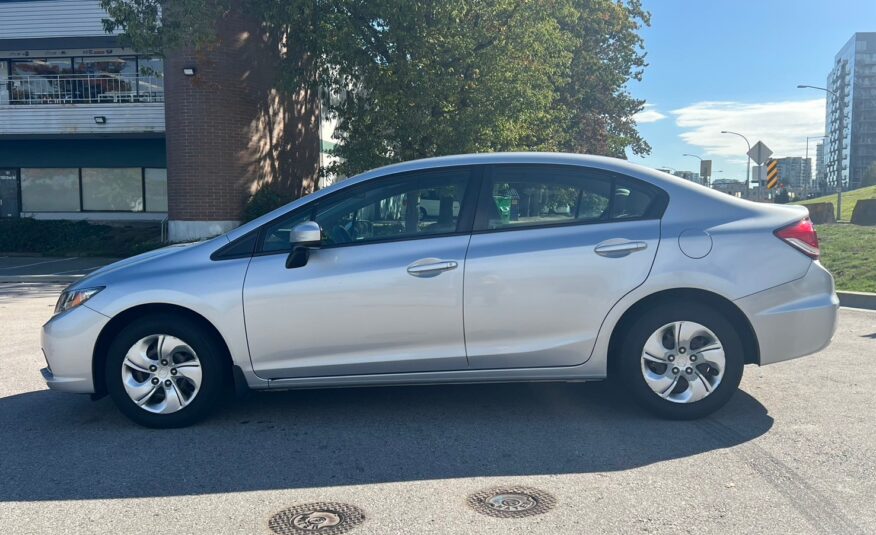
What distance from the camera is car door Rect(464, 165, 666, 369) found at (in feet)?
14.7

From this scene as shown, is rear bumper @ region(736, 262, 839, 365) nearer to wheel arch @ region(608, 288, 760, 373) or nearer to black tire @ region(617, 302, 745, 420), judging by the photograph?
wheel arch @ region(608, 288, 760, 373)

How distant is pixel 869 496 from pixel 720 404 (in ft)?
3.83

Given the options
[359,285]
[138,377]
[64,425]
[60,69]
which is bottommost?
[64,425]

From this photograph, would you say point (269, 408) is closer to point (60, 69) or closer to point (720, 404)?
point (720, 404)

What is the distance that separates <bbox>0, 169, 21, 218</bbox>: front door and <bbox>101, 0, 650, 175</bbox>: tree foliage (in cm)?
1155

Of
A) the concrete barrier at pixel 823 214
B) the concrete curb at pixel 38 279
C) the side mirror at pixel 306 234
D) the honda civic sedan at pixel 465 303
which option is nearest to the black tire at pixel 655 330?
the honda civic sedan at pixel 465 303

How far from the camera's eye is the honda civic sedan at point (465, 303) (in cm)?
450

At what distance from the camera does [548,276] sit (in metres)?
4.49

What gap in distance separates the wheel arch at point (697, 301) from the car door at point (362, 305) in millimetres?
999

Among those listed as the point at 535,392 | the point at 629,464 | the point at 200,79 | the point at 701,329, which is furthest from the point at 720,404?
the point at 200,79

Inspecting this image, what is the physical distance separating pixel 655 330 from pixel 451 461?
1529 mm

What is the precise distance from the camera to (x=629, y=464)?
3.96 metres

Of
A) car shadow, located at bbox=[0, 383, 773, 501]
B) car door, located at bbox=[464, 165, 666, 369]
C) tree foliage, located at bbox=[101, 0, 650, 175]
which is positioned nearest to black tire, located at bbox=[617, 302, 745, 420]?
car shadow, located at bbox=[0, 383, 773, 501]

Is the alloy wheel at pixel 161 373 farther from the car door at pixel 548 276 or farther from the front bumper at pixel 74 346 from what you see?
the car door at pixel 548 276
